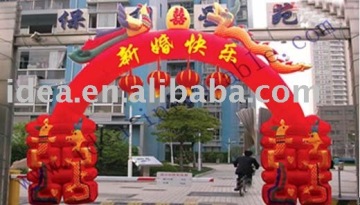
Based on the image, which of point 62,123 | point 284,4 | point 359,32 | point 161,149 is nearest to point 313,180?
point 359,32

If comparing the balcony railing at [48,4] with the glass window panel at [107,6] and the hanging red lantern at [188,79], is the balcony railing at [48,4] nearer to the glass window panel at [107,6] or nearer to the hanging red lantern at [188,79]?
the glass window panel at [107,6]

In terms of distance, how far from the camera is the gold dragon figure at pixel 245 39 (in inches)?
257

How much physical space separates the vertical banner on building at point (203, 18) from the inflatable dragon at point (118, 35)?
2.56 ft

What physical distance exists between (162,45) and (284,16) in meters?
2.00

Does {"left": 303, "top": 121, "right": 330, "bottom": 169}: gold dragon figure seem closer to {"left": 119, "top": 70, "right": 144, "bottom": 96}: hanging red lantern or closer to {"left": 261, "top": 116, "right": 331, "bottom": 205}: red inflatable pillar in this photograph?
{"left": 261, "top": 116, "right": 331, "bottom": 205}: red inflatable pillar

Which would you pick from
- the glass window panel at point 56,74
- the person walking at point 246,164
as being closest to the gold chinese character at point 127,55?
the person walking at point 246,164

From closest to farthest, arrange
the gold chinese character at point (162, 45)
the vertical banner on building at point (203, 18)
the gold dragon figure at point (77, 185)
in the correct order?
the gold dragon figure at point (77, 185) → the gold chinese character at point (162, 45) → the vertical banner on building at point (203, 18)

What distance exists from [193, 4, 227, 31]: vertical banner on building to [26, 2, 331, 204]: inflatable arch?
109 millimetres

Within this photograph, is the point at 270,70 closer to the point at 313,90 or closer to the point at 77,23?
the point at 313,90

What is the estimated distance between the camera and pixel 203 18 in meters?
6.86

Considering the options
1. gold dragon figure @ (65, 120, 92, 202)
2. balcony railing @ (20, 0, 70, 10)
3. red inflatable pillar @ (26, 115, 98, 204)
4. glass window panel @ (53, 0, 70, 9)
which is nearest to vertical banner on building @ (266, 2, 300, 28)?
red inflatable pillar @ (26, 115, 98, 204)

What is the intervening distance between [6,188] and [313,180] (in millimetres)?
4719

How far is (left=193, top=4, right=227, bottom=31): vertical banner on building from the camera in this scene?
22.3 ft

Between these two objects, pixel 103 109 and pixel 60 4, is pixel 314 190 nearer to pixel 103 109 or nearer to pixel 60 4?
pixel 103 109
